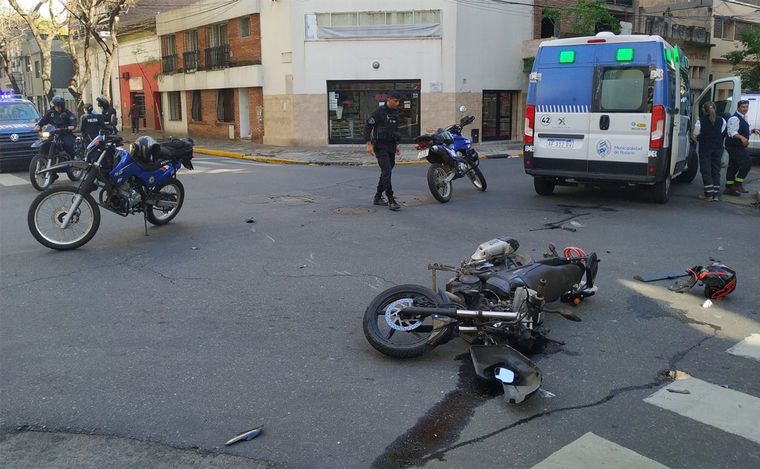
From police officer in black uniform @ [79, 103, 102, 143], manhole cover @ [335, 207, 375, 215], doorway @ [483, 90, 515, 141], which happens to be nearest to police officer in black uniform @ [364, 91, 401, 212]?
manhole cover @ [335, 207, 375, 215]

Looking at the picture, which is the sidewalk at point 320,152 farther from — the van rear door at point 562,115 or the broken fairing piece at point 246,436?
the broken fairing piece at point 246,436

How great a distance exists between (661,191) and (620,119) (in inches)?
60.8

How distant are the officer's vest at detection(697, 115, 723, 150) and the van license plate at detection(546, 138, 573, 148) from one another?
2778 millimetres

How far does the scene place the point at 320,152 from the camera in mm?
23250

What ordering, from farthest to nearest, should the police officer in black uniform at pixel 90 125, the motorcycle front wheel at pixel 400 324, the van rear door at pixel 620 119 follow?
the police officer in black uniform at pixel 90 125 → the van rear door at pixel 620 119 → the motorcycle front wheel at pixel 400 324

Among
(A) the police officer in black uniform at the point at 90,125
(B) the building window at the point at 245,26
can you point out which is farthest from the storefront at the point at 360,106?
(A) the police officer in black uniform at the point at 90,125

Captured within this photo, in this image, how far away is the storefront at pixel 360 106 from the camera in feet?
81.5

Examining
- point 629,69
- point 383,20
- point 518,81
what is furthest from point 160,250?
point 518,81

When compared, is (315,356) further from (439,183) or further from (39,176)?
(39,176)

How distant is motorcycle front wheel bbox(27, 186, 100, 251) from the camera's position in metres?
7.58

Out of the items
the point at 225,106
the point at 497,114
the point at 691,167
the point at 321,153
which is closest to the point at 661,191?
the point at 691,167

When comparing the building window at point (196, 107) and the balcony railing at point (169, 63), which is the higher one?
the balcony railing at point (169, 63)

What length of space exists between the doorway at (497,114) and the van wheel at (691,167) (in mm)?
12802

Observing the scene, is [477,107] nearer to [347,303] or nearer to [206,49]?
[206,49]
